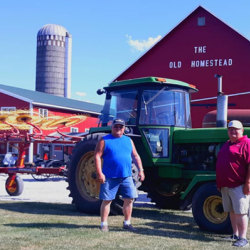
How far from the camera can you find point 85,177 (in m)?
9.25

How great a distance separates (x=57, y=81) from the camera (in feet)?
176

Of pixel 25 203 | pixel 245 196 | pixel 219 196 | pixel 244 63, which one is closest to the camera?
pixel 245 196

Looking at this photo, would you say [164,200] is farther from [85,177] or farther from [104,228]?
[104,228]

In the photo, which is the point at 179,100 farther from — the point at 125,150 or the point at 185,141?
the point at 125,150

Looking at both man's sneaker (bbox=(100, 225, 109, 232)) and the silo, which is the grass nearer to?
man's sneaker (bbox=(100, 225, 109, 232))

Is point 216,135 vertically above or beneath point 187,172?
above

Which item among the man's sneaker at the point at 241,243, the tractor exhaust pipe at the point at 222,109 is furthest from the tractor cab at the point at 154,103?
the man's sneaker at the point at 241,243

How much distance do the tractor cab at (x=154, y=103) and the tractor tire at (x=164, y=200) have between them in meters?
1.62

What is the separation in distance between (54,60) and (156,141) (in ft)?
151

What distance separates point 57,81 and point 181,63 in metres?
29.4

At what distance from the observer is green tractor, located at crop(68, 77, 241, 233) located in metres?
8.82

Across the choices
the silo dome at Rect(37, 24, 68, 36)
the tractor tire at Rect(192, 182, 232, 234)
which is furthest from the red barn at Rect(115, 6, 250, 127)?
the silo dome at Rect(37, 24, 68, 36)

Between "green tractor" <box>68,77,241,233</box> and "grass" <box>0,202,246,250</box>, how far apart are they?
52cm

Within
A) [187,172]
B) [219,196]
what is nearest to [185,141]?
[187,172]
